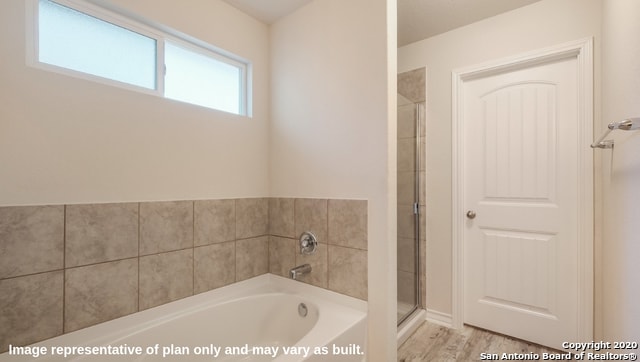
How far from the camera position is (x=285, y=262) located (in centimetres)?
201

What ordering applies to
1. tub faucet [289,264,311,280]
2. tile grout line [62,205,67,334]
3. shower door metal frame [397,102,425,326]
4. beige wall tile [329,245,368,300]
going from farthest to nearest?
shower door metal frame [397,102,425,326] → tub faucet [289,264,311,280] → beige wall tile [329,245,368,300] → tile grout line [62,205,67,334]

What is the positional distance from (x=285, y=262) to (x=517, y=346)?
5.80 ft

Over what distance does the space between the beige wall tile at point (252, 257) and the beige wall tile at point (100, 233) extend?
642mm

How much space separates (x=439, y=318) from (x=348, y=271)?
1.23 m

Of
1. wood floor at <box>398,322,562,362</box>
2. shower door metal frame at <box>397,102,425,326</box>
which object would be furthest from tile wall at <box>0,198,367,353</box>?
shower door metal frame at <box>397,102,425,326</box>

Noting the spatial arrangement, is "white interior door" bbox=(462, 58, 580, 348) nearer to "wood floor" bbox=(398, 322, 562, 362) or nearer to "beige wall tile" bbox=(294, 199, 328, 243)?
"wood floor" bbox=(398, 322, 562, 362)

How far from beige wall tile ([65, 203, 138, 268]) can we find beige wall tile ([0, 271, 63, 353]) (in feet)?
0.35

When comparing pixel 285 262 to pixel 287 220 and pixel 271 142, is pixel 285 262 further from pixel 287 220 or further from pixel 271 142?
pixel 271 142

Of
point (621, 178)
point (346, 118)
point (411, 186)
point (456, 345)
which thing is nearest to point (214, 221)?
point (346, 118)

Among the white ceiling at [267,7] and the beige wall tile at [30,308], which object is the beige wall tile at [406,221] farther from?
the beige wall tile at [30,308]

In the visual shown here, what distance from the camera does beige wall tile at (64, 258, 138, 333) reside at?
4.12ft

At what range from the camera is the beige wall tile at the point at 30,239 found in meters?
1.11

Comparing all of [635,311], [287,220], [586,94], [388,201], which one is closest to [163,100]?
[287,220]

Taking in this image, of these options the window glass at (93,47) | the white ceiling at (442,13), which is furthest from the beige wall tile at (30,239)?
the white ceiling at (442,13)
